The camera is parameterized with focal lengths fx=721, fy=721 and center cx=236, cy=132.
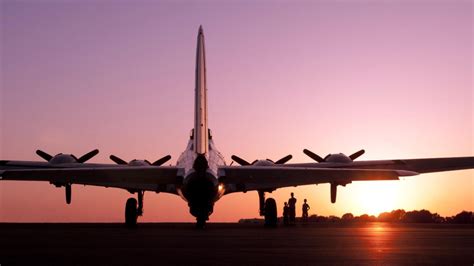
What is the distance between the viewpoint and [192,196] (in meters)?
23.6

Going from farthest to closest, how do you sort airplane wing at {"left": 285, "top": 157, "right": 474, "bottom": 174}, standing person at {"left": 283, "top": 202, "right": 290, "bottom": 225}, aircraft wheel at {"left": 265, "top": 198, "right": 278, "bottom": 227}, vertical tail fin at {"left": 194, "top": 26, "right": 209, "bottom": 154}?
1. standing person at {"left": 283, "top": 202, "right": 290, "bottom": 225}
2. airplane wing at {"left": 285, "top": 157, "right": 474, "bottom": 174}
3. aircraft wheel at {"left": 265, "top": 198, "right": 278, "bottom": 227}
4. vertical tail fin at {"left": 194, "top": 26, "right": 209, "bottom": 154}

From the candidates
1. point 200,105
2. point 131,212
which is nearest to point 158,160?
point 131,212

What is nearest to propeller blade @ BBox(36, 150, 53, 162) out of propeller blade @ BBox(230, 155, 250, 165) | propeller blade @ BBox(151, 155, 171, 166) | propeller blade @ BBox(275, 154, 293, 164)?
propeller blade @ BBox(151, 155, 171, 166)

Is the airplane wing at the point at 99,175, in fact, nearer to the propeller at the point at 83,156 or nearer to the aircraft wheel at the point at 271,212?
the aircraft wheel at the point at 271,212

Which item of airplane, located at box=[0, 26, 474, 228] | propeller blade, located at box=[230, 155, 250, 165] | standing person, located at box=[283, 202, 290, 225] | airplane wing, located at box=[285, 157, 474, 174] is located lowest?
standing person, located at box=[283, 202, 290, 225]

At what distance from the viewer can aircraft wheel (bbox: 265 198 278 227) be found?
1287 inches

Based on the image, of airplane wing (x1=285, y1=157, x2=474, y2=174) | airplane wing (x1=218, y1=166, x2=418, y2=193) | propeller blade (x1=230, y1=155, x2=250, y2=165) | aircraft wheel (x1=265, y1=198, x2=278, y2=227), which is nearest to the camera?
airplane wing (x1=218, y1=166, x2=418, y2=193)

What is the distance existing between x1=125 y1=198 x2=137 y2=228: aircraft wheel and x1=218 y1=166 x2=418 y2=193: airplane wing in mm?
6986

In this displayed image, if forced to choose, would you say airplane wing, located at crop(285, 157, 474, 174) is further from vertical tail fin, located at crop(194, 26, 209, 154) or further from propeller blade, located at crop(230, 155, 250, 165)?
vertical tail fin, located at crop(194, 26, 209, 154)

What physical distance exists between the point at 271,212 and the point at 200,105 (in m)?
8.28

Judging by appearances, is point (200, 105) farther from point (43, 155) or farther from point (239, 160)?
point (43, 155)

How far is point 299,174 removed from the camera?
23.8 meters

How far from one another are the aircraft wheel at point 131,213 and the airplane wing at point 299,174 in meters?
6.99

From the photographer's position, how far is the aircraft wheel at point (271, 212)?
32.7 m
